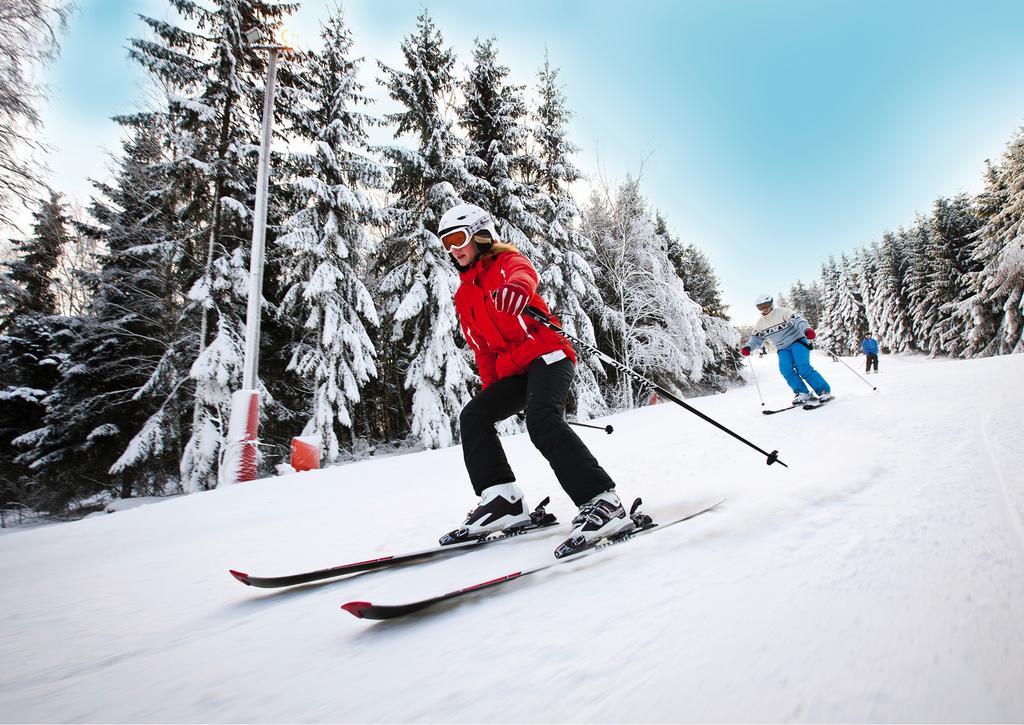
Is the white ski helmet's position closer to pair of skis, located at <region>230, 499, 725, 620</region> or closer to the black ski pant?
the black ski pant

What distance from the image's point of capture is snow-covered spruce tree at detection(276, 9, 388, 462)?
1141 cm

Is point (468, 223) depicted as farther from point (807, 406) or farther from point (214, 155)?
point (214, 155)

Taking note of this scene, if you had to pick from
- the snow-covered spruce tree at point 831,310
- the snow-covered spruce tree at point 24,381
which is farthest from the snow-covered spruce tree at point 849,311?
the snow-covered spruce tree at point 24,381

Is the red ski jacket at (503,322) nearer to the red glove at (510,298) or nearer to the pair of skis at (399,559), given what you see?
the red glove at (510,298)

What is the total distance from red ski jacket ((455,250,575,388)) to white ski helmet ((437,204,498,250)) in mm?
158

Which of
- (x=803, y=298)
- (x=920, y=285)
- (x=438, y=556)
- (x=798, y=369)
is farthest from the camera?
(x=803, y=298)

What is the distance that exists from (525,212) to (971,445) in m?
12.1

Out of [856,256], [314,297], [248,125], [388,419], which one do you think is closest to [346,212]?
[314,297]

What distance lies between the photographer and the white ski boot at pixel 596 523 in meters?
1.96

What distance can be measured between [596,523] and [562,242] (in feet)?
44.5

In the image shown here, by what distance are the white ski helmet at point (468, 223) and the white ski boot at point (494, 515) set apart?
1.50m

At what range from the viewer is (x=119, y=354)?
12656 millimetres

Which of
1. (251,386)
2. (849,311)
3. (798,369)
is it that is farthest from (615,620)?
(849,311)

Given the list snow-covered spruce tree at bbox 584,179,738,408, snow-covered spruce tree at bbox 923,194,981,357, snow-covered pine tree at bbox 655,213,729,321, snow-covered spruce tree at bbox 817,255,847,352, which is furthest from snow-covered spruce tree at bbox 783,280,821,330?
snow-covered spruce tree at bbox 584,179,738,408
